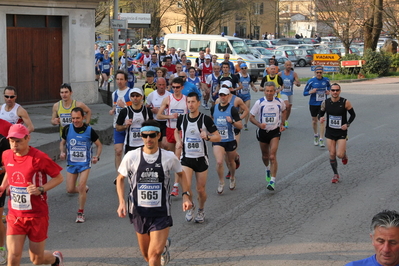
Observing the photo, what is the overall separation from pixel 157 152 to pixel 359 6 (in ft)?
115

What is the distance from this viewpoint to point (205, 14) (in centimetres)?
5288

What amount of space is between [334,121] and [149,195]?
607cm

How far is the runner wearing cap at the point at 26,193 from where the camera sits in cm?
604

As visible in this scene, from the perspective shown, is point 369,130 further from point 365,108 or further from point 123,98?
point 123,98

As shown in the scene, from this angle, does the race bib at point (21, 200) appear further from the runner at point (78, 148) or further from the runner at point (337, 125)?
the runner at point (337, 125)

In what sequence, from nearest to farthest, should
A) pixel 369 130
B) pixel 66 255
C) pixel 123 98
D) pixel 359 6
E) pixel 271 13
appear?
pixel 66 255 < pixel 123 98 < pixel 369 130 < pixel 359 6 < pixel 271 13

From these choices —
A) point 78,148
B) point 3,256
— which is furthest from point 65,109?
point 3,256

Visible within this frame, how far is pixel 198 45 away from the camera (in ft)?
115

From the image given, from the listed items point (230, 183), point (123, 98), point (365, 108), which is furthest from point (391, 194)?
point (365, 108)

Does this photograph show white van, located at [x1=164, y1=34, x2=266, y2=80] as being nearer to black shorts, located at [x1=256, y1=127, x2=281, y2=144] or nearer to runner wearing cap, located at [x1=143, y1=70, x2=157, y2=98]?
runner wearing cap, located at [x1=143, y1=70, x2=157, y2=98]

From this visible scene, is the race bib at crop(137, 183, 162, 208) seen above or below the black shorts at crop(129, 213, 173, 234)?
above

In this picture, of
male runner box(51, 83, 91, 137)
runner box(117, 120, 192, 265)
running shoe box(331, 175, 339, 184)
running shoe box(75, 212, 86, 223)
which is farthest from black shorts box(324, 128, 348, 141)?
runner box(117, 120, 192, 265)

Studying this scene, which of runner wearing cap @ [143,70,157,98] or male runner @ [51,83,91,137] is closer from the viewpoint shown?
male runner @ [51,83,91,137]

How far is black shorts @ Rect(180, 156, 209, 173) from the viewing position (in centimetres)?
867
